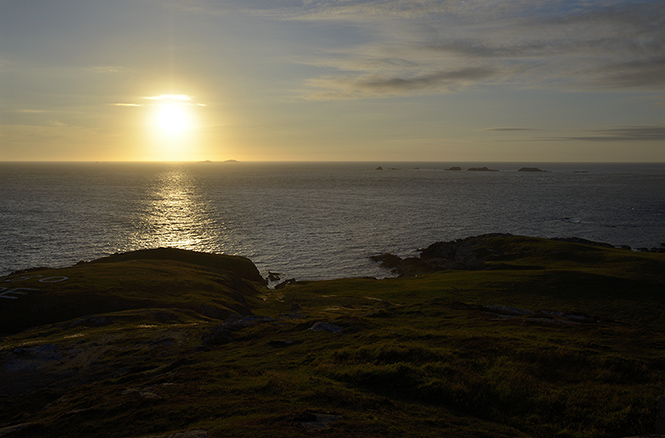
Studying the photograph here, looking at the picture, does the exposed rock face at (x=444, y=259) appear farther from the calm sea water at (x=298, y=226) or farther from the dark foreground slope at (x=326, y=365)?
the dark foreground slope at (x=326, y=365)

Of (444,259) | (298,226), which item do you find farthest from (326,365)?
(298,226)

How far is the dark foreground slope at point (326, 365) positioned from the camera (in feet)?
56.5

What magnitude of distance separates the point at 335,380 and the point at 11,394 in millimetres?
19665

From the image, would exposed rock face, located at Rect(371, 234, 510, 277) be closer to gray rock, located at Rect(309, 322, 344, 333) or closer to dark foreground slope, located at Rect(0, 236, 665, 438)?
dark foreground slope, located at Rect(0, 236, 665, 438)

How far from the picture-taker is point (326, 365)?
78.2 feet

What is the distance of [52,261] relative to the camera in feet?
291

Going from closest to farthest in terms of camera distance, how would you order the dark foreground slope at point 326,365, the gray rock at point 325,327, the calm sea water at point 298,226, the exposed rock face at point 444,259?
the dark foreground slope at point 326,365
the gray rock at point 325,327
the exposed rock face at point 444,259
the calm sea water at point 298,226

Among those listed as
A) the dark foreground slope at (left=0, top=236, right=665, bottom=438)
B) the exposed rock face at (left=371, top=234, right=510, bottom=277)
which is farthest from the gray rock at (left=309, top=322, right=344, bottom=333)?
the exposed rock face at (left=371, top=234, right=510, bottom=277)

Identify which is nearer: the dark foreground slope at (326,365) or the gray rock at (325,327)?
the dark foreground slope at (326,365)

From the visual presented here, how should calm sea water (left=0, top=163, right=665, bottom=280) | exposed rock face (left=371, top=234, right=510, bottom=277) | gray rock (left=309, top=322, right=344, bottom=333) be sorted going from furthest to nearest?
calm sea water (left=0, top=163, right=665, bottom=280)
exposed rock face (left=371, top=234, right=510, bottom=277)
gray rock (left=309, top=322, right=344, bottom=333)

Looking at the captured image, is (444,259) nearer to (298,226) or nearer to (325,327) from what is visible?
(298,226)

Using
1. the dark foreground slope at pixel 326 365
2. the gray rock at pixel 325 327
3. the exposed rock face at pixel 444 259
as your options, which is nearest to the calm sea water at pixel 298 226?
the exposed rock face at pixel 444 259

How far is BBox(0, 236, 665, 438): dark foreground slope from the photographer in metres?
17.2

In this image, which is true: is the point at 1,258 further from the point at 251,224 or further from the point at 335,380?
the point at 335,380
